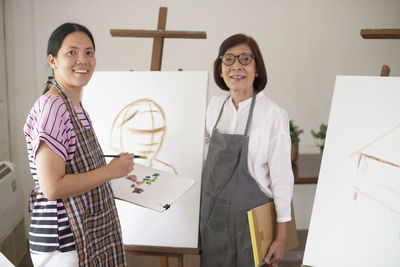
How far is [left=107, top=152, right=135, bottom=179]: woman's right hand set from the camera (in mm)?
1195

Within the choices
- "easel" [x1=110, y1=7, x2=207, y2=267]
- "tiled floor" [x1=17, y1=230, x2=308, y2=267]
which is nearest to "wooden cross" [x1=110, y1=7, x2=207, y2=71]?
"easel" [x1=110, y1=7, x2=207, y2=267]

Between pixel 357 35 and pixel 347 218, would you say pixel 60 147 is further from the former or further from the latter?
pixel 357 35

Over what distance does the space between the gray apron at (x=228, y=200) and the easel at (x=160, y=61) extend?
9 cm

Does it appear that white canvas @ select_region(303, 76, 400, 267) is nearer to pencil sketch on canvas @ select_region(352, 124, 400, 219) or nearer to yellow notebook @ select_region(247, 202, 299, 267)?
pencil sketch on canvas @ select_region(352, 124, 400, 219)

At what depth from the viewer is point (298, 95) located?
3.06 meters

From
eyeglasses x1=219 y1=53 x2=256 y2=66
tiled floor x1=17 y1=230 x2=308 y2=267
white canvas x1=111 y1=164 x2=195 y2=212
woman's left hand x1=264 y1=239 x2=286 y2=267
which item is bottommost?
tiled floor x1=17 y1=230 x2=308 y2=267

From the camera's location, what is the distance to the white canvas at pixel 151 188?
4.55 feet

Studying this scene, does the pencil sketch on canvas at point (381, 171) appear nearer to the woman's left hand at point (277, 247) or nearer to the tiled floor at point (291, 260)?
the woman's left hand at point (277, 247)

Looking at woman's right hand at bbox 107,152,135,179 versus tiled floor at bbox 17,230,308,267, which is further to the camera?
tiled floor at bbox 17,230,308,267

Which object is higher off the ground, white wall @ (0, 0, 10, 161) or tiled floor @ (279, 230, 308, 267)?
white wall @ (0, 0, 10, 161)

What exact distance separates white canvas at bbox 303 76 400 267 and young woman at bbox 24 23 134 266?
2.68 ft

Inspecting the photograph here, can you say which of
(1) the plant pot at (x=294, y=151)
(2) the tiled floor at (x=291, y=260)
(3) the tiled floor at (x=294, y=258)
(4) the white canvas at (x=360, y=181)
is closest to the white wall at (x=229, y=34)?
(1) the plant pot at (x=294, y=151)

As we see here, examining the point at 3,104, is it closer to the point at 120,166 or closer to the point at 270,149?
the point at 120,166

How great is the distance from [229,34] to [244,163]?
1656 millimetres
